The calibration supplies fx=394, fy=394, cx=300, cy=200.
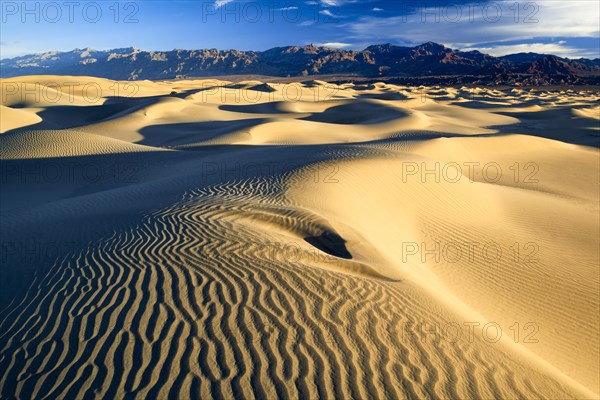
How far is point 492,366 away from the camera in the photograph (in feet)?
13.3

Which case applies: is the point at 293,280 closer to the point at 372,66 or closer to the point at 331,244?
the point at 331,244

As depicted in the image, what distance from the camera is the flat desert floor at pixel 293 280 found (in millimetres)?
3674

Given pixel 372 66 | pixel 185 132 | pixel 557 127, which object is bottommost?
pixel 557 127

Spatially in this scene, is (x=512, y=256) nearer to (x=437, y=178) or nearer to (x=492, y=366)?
(x=437, y=178)

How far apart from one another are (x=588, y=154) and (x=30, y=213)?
27.6 metres

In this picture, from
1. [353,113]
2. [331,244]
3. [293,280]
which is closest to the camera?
[293,280]

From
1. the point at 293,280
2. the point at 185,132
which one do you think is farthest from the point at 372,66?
the point at 293,280

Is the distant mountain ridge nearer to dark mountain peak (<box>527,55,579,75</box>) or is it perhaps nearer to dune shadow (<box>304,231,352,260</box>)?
dark mountain peak (<box>527,55,579,75</box>)

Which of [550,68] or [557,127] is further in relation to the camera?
[550,68]

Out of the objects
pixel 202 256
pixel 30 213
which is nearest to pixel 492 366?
pixel 202 256

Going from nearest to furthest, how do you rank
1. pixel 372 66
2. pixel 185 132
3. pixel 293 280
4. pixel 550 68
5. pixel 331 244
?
pixel 293 280 < pixel 331 244 < pixel 185 132 < pixel 550 68 < pixel 372 66

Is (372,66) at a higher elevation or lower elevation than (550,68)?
higher

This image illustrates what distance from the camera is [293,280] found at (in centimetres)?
523

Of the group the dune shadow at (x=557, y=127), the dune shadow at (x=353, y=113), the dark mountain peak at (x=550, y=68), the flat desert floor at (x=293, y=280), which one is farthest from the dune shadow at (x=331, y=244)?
the dark mountain peak at (x=550, y=68)
